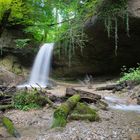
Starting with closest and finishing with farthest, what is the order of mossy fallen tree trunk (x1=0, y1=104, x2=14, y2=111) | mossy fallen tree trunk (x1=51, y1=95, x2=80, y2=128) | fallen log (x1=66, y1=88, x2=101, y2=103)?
mossy fallen tree trunk (x1=51, y1=95, x2=80, y2=128)
mossy fallen tree trunk (x1=0, y1=104, x2=14, y2=111)
fallen log (x1=66, y1=88, x2=101, y2=103)

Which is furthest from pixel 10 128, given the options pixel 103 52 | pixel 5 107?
pixel 103 52

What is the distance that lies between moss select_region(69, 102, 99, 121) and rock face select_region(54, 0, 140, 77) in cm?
914

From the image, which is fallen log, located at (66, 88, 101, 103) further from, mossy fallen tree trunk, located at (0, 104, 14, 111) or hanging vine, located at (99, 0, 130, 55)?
hanging vine, located at (99, 0, 130, 55)

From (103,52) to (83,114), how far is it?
14.2 m

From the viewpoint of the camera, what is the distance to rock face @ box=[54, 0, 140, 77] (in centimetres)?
1809

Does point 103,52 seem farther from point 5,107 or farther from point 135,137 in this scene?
point 135,137

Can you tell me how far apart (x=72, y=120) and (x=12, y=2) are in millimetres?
14368

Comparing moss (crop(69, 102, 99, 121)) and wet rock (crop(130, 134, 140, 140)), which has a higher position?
moss (crop(69, 102, 99, 121))

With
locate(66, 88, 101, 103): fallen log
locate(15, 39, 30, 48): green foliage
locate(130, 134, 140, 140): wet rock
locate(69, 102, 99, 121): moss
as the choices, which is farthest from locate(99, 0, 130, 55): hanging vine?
locate(130, 134, 140, 140): wet rock

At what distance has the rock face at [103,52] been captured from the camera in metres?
18.1

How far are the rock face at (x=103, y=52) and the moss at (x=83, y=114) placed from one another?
9.14 meters

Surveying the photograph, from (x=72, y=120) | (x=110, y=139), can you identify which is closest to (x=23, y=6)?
(x=72, y=120)

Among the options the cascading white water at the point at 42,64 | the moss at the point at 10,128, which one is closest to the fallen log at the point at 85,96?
the moss at the point at 10,128

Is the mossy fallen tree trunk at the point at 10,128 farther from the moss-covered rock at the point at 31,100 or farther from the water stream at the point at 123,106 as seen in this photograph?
the water stream at the point at 123,106
